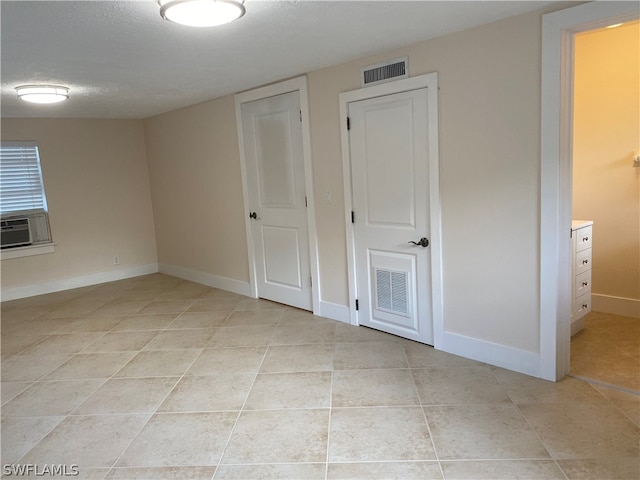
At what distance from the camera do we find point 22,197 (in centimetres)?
567

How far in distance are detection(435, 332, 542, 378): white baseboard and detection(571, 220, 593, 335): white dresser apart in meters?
0.90

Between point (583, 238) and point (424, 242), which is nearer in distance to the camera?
point (424, 242)

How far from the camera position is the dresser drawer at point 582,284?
358 centimetres

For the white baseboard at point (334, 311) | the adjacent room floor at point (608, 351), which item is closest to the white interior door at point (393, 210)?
the white baseboard at point (334, 311)

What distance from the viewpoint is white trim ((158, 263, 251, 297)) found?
17.4 ft

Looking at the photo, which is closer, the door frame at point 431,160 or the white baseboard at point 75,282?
the door frame at point 431,160

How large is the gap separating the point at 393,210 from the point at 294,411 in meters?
1.71

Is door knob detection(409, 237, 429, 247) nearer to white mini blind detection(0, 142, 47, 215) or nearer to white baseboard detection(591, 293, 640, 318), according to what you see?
white baseboard detection(591, 293, 640, 318)

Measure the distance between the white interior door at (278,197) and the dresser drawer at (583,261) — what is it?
237cm

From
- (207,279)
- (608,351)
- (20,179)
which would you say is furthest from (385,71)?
(20,179)

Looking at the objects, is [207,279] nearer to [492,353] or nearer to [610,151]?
[492,353]

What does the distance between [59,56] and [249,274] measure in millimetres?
2879

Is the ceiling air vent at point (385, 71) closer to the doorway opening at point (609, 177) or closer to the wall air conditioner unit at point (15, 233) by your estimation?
the doorway opening at point (609, 177)

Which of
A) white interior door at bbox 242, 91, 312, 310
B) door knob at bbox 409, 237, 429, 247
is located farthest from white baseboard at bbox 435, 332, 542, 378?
white interior door at bbox 242, 91, 312, 310
